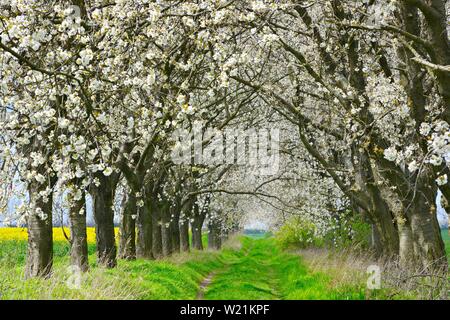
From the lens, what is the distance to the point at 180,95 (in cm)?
792

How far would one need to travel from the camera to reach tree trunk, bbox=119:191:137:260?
1612 cm

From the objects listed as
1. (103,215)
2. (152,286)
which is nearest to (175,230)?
(103,215)

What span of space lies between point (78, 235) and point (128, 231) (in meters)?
4.57

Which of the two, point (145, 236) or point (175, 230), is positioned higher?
point (175, 230)

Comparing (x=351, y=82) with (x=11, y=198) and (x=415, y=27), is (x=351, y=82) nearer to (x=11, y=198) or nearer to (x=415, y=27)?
(x=415, y=27)

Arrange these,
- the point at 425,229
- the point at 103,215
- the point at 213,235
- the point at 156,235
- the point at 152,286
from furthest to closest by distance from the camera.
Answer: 1. the point at 213,235
2. the point at 156,235
3. the point at 103,215
4. the point at 425,229
5. the point at 152,286

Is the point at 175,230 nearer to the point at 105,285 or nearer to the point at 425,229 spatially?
the point at 425,229

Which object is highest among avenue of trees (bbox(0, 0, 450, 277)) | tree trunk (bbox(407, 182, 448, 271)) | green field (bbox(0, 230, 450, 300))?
avenue of trees (bbox(0, 0, 450, 277))

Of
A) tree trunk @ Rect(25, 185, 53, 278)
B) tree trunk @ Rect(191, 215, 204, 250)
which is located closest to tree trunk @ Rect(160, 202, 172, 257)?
tree trunk @ Rect(191, 215, 204, 250)

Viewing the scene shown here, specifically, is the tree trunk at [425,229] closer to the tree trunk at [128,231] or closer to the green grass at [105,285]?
the green grass at [105,285]

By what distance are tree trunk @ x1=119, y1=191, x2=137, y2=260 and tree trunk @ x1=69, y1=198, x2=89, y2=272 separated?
4127 mm

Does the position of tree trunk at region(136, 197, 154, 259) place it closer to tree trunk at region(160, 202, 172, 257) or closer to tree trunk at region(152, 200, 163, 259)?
tree trunk at region(152, 200, 163, 259)

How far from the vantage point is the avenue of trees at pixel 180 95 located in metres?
7.78
